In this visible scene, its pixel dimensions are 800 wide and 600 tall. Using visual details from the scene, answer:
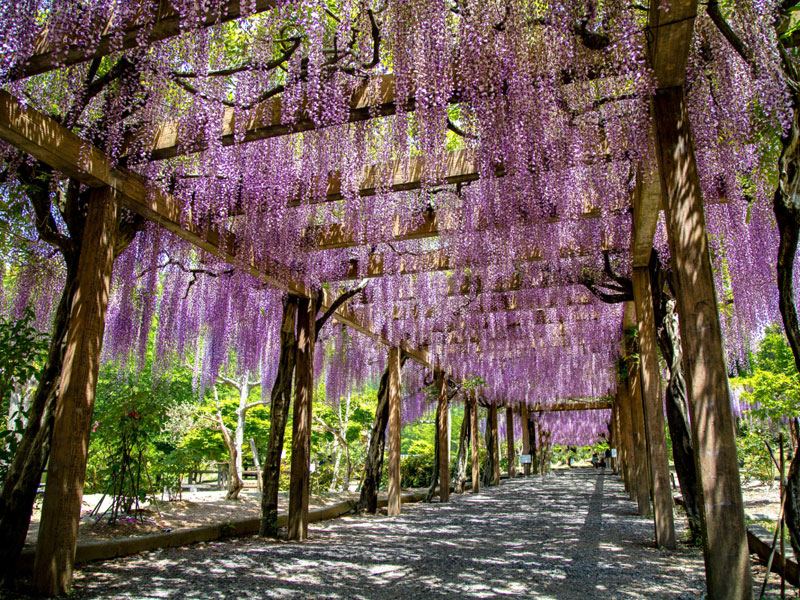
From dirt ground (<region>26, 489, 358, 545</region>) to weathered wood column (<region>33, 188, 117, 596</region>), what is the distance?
1.22 meters

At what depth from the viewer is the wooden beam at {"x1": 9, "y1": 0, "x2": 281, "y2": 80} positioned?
102 inches

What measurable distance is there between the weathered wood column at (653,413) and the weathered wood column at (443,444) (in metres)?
5.53

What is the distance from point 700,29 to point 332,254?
401cm

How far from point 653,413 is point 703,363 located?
8.72 ft

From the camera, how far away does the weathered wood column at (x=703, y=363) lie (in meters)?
2.21

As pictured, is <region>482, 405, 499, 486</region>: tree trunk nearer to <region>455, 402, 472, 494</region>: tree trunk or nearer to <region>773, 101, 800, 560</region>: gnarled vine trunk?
<region>455, 402, 472, 494</region>: tree trunk

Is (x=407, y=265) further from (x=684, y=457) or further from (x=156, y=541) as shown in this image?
(x=156, y=541)

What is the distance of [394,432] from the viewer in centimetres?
802

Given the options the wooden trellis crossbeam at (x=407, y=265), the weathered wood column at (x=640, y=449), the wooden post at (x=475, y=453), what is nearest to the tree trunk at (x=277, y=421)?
the wooden trellis crossbeam at (x=407, y=265)

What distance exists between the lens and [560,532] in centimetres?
569

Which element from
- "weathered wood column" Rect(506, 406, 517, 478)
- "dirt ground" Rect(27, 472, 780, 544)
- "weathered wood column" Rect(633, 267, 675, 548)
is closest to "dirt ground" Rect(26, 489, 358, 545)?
"dirt ground" Rect(27, 472, 780, 544)

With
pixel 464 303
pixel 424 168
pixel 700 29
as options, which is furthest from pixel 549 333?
pixel 700 29

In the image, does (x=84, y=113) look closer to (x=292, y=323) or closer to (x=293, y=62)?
(x=293, y=62)

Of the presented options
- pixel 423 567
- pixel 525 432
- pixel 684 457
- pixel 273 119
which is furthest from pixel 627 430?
pixel 525 432
